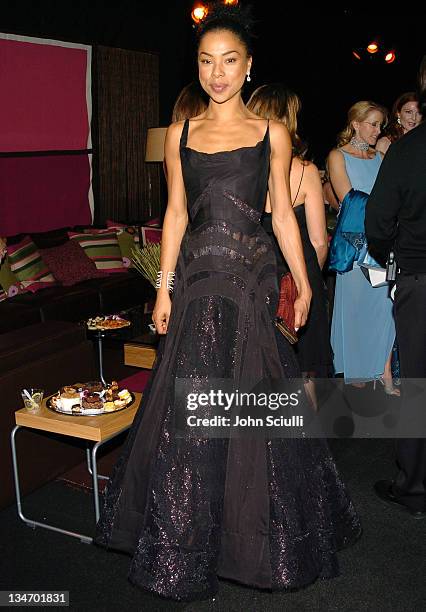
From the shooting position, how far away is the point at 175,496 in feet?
8.86

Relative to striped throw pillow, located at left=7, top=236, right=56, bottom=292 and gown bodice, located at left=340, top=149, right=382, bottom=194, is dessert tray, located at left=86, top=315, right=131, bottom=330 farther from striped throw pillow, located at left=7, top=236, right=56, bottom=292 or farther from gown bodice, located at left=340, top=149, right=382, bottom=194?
gown bodice, located at left=340, top=149, right=382, bottom=194

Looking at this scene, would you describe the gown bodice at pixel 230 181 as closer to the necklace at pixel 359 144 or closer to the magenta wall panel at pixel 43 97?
the necklace at pixel 359 144

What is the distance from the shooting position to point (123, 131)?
7707mm

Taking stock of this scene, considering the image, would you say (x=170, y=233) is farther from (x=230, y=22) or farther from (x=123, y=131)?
(x=123, y=131)

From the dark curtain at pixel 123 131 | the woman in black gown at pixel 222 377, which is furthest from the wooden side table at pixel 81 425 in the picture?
the dark curtain at pixel 123 131

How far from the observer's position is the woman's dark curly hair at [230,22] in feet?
9.11

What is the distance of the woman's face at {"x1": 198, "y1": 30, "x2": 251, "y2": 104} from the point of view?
276 centimetres

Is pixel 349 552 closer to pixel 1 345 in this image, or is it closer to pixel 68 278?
pixel 1 345

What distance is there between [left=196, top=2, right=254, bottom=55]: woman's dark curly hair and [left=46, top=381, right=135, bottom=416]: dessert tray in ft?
4.82

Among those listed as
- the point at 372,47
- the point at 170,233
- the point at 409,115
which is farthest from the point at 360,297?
the point at 372,47

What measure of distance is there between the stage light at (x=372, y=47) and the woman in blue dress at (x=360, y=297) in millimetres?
7104

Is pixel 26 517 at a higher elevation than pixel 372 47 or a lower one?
lower

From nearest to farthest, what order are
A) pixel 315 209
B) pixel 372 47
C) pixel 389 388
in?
pixel 315 209
pixel 389 388
pixel 372 47

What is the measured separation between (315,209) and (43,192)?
388cm
